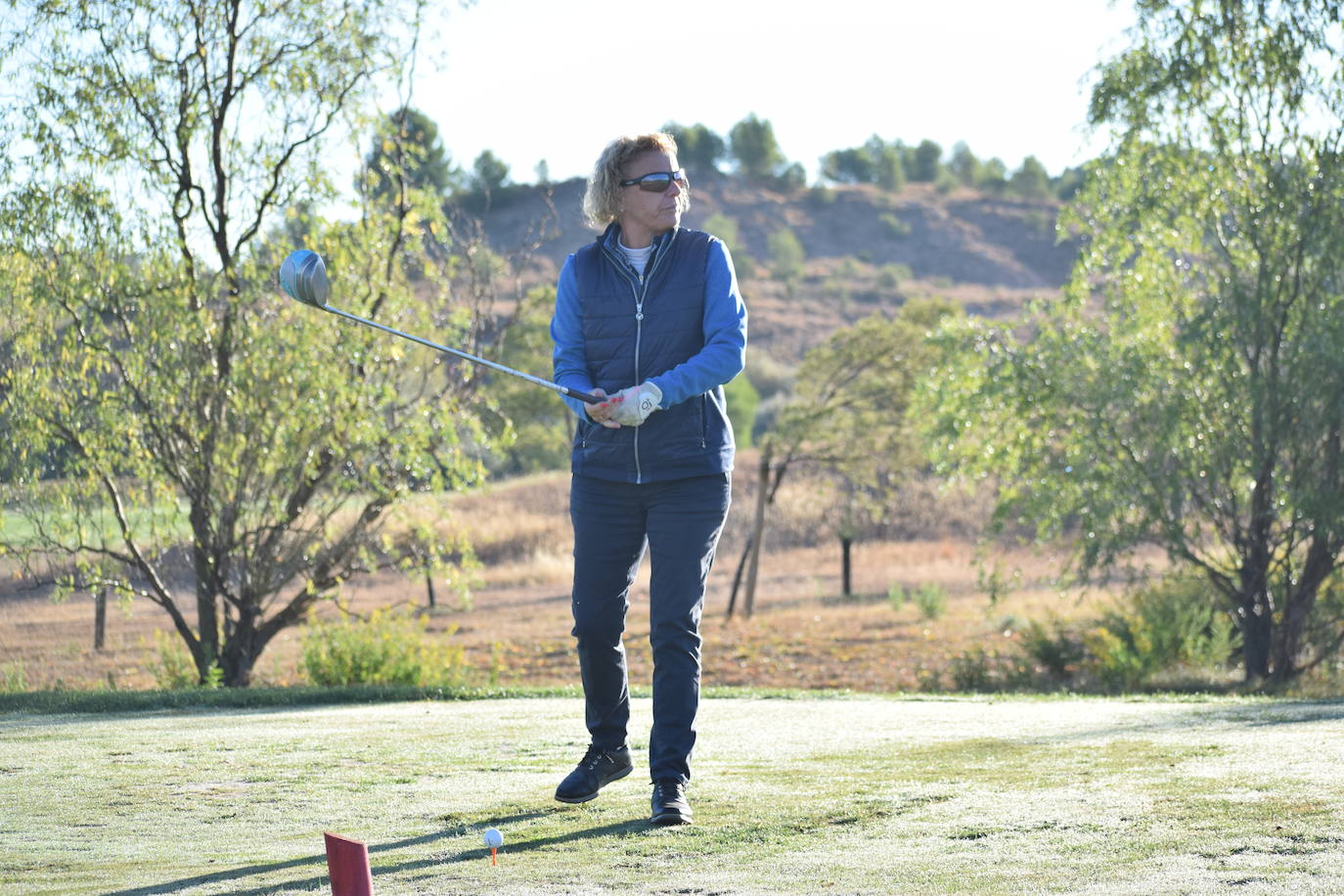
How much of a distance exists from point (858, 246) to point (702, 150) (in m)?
22.2

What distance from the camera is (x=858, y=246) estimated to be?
144m

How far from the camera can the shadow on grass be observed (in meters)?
3.73

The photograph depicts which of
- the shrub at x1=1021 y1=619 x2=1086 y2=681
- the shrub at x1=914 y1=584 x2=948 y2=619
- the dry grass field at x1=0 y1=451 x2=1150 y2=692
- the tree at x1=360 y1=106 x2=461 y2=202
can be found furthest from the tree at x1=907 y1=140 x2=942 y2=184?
the tree at x1=360 y1=106 x2=461 y2=202

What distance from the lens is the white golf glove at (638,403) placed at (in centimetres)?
484

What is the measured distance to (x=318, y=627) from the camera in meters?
14.5

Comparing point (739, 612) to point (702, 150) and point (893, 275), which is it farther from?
point (702, 150)

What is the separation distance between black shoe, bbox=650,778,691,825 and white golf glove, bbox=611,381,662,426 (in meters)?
1.11

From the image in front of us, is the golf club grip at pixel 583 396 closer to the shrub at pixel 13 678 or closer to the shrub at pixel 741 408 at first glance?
the shrub at pixel 13 678

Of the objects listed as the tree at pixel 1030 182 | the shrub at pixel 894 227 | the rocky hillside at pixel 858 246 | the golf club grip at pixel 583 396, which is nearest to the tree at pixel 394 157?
the golf club grip at pixel 583 396

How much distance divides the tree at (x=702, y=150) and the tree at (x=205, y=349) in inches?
5578

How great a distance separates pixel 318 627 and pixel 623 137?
9.98m

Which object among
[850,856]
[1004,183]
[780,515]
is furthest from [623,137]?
[1004,183]

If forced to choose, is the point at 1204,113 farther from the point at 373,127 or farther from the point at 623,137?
the point at 623,137

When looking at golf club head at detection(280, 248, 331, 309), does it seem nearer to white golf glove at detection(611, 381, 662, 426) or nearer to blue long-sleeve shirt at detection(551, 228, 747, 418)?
blue long-sleeve shirt at detection(551, 228, 747, 418)
